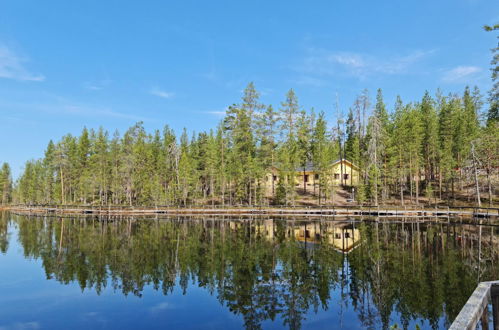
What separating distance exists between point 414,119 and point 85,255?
5649 centimetres

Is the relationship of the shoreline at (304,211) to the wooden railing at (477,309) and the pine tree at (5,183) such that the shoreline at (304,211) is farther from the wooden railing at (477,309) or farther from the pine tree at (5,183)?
the pine tree at (5,183)

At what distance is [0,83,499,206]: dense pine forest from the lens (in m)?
55.8

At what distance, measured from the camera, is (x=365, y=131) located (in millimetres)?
70000

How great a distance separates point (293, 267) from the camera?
66.0 feet

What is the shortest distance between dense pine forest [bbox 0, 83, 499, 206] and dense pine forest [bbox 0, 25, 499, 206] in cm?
21

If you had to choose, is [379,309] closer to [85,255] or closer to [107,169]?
[85,255]

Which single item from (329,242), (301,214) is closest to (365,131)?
(301,214)

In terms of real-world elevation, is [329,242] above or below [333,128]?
below

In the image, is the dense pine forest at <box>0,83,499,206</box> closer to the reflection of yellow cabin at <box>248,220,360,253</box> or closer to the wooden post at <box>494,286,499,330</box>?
the reflection of yellow cabin at <box>248,220,360,253</box>

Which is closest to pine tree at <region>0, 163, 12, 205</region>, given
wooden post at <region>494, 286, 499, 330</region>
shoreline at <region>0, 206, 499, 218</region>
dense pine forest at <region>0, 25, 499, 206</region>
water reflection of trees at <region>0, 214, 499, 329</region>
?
dense pine forest at <region>0, 25, 499, 206</region>

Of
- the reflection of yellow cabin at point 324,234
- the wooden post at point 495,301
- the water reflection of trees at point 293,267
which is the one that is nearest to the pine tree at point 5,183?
the water reflection of trees at point 293,267

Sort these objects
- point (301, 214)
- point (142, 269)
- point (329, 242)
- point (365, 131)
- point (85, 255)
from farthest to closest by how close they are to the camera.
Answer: point (365, 131) < point (301, 214) < point (329, 242) < point (85, 255) < point (142, 269)

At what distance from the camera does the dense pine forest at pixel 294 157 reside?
183 ft

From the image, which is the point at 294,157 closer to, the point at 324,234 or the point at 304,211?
the point at 304,211
